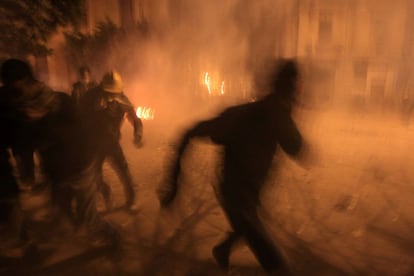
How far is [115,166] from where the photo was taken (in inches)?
158

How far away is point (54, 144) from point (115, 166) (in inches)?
43.8

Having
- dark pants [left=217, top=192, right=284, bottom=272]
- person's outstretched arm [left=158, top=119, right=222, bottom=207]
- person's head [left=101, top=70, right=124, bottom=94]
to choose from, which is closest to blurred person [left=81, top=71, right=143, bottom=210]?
person's head [left=101, top=70, right=124, bottom=94]

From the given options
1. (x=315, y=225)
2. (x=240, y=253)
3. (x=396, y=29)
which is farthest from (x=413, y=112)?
(x=240, y=253)

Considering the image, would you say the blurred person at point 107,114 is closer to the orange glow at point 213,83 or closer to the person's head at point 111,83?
the person's head at point 111,83

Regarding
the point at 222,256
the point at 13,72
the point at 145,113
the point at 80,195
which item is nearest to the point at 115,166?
the point at 80,195

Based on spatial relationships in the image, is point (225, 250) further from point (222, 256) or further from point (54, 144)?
point (54, 144)

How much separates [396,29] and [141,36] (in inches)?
523

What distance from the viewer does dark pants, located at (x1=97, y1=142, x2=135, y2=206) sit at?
3.80m

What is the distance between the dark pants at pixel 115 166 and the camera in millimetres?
3803

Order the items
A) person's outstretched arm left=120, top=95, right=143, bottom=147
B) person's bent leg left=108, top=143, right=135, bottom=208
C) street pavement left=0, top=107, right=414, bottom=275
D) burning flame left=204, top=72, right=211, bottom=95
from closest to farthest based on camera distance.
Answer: street pavement left=0, top=107, right=414, bottom=275
person's outstretched arm left=120, top=95, right=143, bottom=147
person's bent leg left=108, top=143, right=135, bottom=208
burning flame left=204, top=72, right=211, bottom=95

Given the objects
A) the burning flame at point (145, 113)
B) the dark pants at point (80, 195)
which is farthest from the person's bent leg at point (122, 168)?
the burning flame at point (145, 113)

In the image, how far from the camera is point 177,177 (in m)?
2.38

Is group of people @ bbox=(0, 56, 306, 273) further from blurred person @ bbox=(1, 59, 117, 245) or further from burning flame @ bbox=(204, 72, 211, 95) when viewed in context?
burning flame @ bbox=(204, 72, 211, 95)

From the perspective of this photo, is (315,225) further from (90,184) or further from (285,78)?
(90,184)
